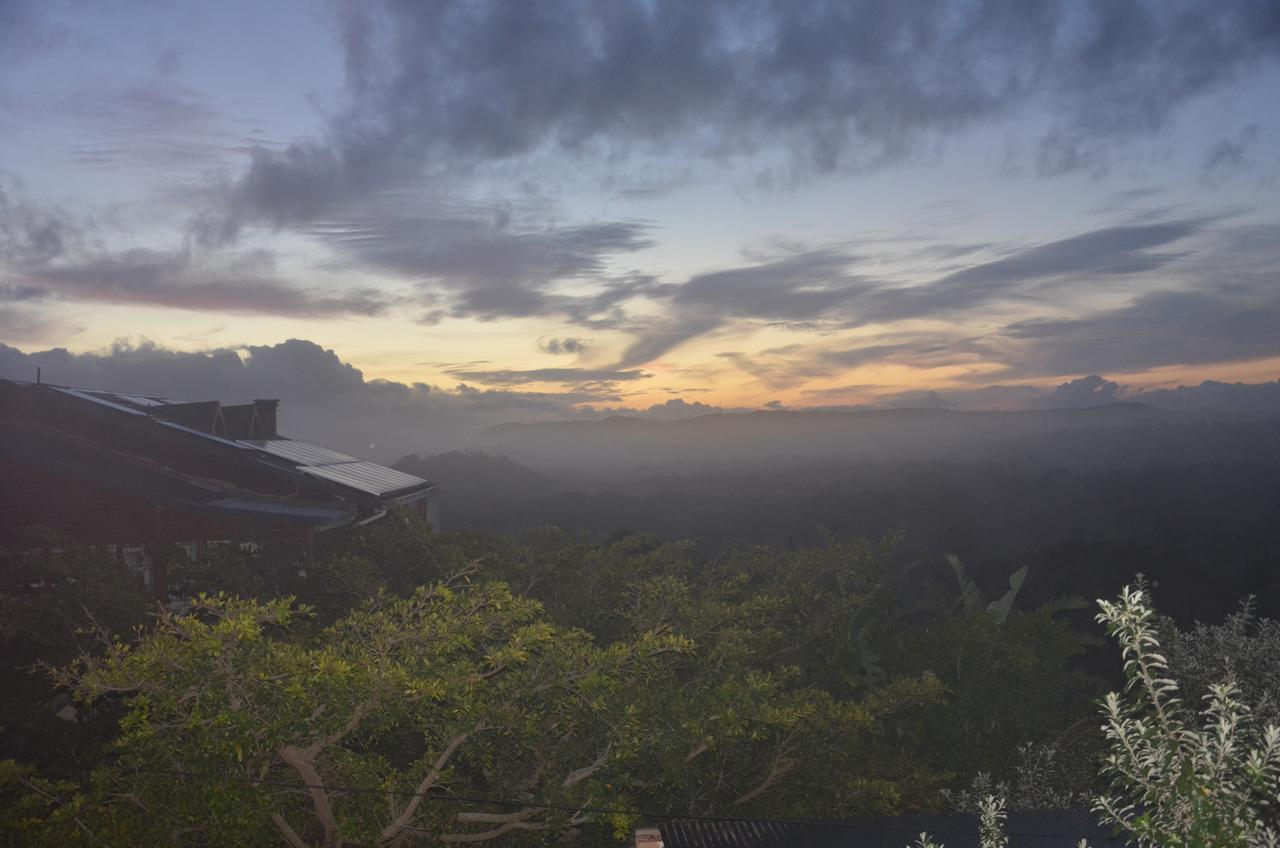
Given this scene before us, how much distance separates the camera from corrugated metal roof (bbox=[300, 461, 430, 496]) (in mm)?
26781

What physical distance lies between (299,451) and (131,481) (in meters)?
8.82

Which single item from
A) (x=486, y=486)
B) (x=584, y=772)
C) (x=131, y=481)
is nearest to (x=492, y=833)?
(x=584, y=772)

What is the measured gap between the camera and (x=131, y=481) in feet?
79.7

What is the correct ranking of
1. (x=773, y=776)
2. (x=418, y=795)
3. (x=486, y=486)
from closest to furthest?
1. (x=418, y=795)
2. (x=773, y=776)
3. (x=486, y=486)

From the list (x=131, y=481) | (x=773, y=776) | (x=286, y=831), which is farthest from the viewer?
(x=131, y=481)

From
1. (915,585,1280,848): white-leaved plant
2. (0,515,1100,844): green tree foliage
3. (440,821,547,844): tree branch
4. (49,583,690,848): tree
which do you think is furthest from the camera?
(440,821,547,844): tree branch

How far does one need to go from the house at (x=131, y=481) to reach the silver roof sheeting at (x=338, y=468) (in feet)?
4.05

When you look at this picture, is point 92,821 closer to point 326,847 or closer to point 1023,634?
point 326,847

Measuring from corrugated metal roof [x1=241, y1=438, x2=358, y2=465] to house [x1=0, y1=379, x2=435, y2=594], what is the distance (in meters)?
2.06

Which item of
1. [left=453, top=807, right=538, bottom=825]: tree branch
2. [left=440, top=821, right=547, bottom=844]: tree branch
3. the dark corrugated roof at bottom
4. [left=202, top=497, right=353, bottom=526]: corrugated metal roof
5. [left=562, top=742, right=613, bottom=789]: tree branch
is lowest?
the dark corrugated roof at bottom

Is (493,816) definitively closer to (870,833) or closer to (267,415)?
(870,833)

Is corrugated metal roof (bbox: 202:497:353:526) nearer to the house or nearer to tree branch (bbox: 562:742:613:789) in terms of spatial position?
the house

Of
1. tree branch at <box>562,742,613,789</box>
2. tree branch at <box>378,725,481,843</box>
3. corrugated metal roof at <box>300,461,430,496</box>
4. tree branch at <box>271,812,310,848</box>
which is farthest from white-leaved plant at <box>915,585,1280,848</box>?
corrugated metal roof at <box>300,461,430,496</box>

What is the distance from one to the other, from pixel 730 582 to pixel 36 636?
1309cm
